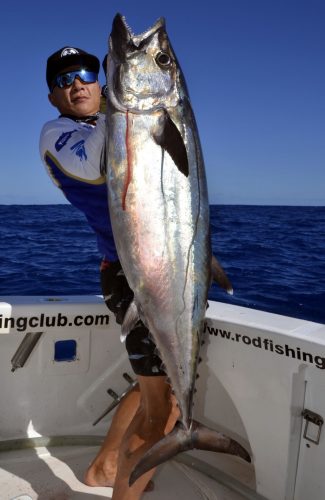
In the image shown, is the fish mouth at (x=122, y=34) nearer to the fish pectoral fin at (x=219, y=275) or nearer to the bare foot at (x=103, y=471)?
the fish pectoral fin at (x=219, y=275)

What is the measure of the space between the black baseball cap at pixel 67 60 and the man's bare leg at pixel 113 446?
6.07ft

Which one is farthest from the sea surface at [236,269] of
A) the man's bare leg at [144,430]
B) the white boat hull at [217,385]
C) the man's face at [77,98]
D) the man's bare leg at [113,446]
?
the man's face at [77,98]

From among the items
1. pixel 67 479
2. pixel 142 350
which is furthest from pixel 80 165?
pixel 67 479

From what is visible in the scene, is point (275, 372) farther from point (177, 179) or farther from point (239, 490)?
point (177, 179)

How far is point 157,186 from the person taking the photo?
6.42 ft

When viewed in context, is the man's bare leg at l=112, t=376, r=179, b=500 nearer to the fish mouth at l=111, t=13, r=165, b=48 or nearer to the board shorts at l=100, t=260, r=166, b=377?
the board shorts at l=100, t=260, r=166, b=377

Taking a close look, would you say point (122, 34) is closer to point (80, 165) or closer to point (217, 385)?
point (80, 165)

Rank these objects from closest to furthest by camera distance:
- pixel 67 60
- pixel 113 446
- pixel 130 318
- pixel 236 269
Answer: pixel 130 318, pixel 67 60, pixel 113 446, pixel 236 269

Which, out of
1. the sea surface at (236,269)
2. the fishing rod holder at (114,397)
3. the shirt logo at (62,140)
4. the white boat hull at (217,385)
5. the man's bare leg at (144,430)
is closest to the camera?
the shirt logo at (62,140)

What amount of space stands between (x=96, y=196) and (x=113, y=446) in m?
1.52

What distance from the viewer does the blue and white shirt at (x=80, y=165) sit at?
214 cm

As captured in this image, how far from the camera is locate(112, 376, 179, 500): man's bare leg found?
2402 millimetres

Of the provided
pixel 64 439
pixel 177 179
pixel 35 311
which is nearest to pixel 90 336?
pixel 35 311

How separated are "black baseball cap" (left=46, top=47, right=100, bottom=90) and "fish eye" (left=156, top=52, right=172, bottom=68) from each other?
2.28 ft
